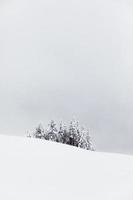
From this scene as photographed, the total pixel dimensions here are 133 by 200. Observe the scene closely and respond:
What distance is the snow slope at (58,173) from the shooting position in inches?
332

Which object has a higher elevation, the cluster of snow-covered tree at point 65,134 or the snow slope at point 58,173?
the cluster of snow-covered tree at point 65,134

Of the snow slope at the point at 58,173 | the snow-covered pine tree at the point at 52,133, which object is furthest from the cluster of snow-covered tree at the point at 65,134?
the snow slope at the point at 58,173

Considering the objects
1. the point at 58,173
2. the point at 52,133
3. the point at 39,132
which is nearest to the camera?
the point at 58,173

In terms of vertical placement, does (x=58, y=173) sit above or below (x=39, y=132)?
below

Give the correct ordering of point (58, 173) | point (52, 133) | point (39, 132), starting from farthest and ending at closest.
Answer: point (39, 132) < point (52, 133) < point (58, 173)

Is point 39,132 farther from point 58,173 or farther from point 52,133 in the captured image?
point 58,173

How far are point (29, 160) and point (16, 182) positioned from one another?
153 centimetres

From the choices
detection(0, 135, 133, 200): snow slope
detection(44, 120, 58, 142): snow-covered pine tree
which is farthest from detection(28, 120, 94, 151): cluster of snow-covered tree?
detection(0, 135, 133, 200): snow slope

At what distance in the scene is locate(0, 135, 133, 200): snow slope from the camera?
8430 mm

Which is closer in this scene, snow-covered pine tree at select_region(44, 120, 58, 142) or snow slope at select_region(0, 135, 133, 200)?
snow slope at select_region(0, 135, 133, 200)

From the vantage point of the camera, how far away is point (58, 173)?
380 inches

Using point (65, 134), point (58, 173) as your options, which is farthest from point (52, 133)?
point (58, 173)

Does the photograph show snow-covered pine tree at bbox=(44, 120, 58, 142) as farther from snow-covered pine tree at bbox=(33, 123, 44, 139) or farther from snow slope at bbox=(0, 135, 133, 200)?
snow slope at bbox=(0, 135, 133, 200)

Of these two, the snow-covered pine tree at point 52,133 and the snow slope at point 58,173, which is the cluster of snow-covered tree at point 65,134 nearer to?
the snow-covered pine tree at point 52,133
